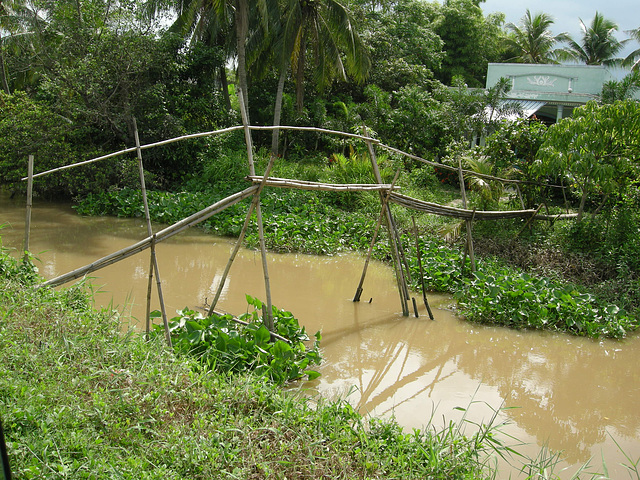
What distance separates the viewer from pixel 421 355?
5488 mm

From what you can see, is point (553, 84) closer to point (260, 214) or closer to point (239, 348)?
point (260, 214)

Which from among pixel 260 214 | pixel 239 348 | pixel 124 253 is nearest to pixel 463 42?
pixel 260 214

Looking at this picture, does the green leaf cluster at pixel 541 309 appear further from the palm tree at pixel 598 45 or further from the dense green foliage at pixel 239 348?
the palm tree at pixel 598 45

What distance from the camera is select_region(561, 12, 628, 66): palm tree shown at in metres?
25.4

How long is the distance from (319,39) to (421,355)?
449 inches

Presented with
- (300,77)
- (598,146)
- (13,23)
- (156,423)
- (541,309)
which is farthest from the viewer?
(13,23)

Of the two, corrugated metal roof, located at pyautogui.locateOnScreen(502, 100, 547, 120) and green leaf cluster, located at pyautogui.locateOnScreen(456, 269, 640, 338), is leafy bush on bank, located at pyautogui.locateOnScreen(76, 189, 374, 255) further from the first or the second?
corrugated metal roof, located at pyautogui.locateOnScreen(502, 100, 547, 120)

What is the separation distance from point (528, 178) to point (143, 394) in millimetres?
7621

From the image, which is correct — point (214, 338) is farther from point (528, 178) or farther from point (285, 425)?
point (528, 178)

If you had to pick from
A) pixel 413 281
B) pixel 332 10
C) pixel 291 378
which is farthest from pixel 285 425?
pixel 332 10

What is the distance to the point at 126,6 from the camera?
39.5 ft

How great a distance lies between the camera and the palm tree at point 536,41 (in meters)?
26.4

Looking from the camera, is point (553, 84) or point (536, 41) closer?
point (553, 84)

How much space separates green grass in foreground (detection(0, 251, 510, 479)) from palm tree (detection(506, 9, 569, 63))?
26.8m
